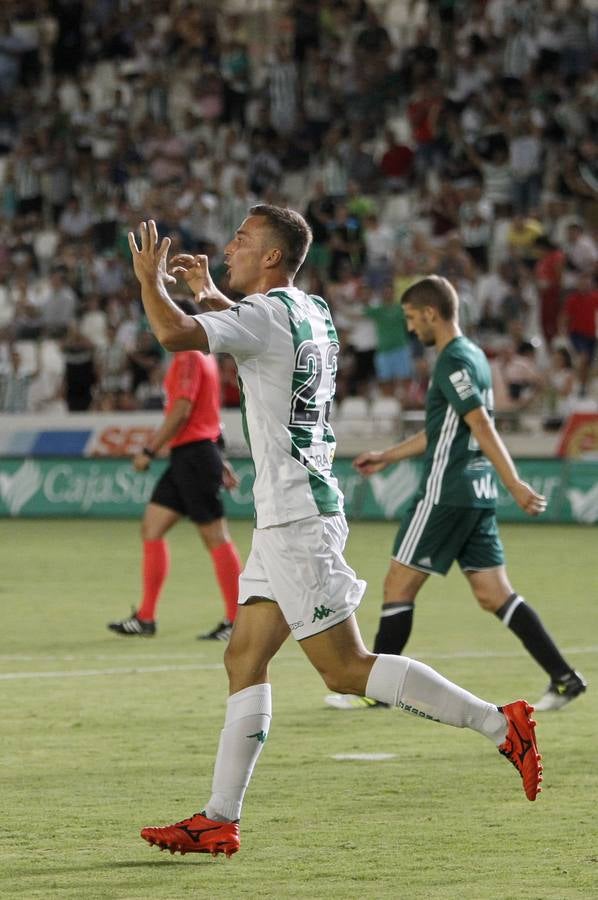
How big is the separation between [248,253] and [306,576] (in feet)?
3.63

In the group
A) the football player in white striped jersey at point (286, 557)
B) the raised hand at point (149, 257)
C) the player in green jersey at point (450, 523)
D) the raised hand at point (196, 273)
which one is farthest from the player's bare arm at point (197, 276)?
the player in green jersey at point (450, 523)

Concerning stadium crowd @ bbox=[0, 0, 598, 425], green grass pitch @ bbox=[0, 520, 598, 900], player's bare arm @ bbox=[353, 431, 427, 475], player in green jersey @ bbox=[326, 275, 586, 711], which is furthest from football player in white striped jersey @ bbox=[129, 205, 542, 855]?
stadium crowd @ bbox=[0, 0, 598, 425]

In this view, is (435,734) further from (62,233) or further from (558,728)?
(62,233)

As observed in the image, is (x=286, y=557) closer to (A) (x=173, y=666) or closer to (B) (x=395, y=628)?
(B) (x=395, y=628)

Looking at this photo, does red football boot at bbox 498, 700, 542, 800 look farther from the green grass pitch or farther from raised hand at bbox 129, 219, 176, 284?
raised hand at bbox 129, 219, 176, 284

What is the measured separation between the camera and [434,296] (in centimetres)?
887

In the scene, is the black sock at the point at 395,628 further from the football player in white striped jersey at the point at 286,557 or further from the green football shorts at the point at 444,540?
the football player in white striped jersey at the point at 286,557

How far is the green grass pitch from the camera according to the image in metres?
5.50

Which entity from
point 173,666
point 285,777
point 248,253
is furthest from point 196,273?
point 173,666

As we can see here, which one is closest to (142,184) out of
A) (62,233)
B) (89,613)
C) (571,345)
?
(62,233)

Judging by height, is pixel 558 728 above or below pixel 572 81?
below

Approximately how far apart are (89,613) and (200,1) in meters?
22.0

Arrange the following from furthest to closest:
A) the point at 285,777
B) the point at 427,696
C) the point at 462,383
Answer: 1. the point at 462,383
2. the point at 285,777
3. the point at 427,696

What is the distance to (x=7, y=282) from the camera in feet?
Answer: 93.7
